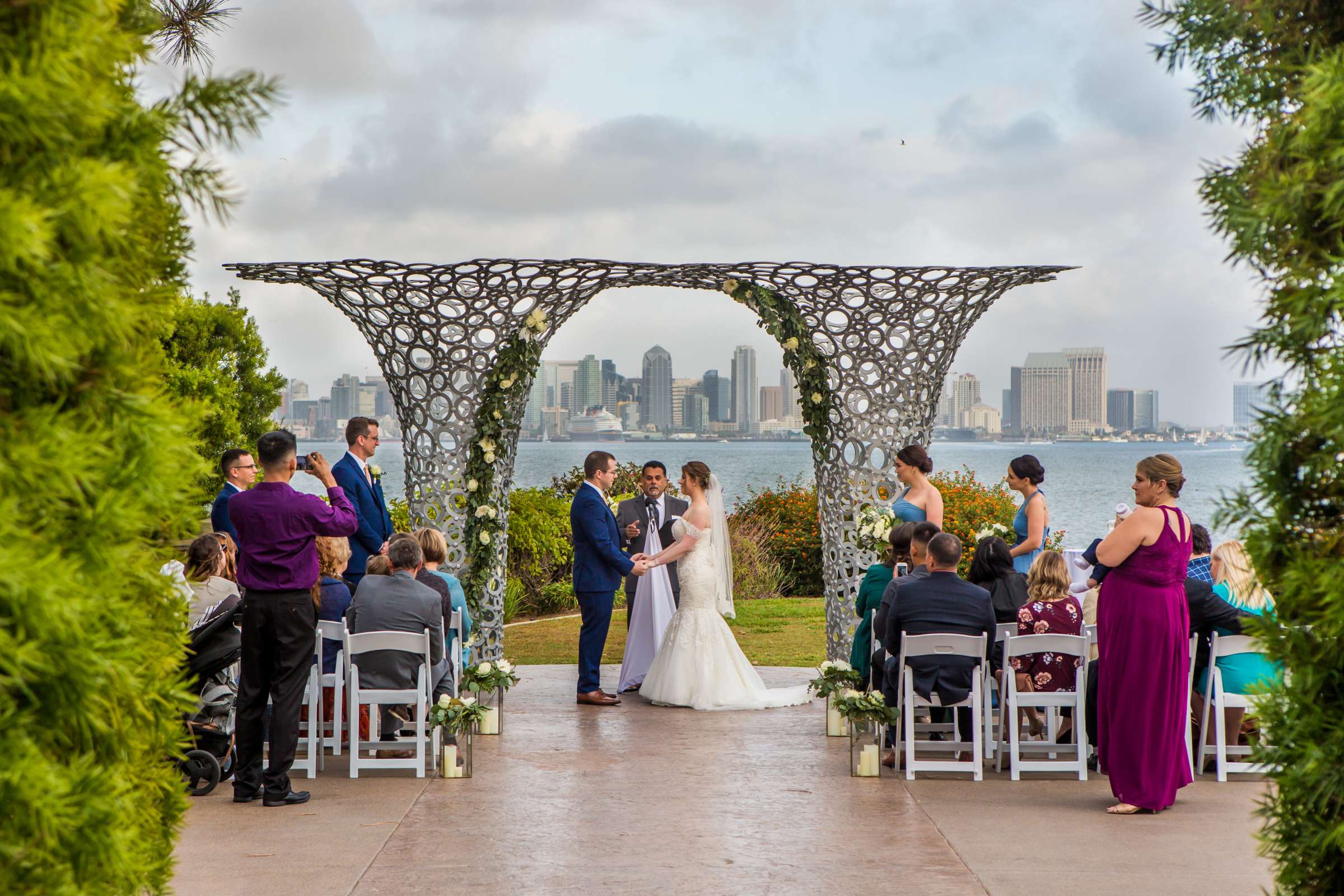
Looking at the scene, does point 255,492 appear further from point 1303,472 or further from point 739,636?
point 739,636

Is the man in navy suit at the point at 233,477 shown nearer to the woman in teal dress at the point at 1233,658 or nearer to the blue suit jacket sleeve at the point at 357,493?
the blue suit jacket sleeve at the point at 357,493

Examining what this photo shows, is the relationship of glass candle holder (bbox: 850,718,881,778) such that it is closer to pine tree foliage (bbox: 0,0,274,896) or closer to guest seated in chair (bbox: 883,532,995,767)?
guest seated in chair (bbox: 883,532,995,767)

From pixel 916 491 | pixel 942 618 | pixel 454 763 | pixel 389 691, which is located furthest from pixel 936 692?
pixel 389 691

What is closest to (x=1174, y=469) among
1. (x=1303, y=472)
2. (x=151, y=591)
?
(x=1303, y=472)

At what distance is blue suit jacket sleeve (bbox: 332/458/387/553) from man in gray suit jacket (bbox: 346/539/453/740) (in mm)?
1767

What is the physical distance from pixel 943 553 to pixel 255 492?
3553 mm

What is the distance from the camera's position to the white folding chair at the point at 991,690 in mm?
6867

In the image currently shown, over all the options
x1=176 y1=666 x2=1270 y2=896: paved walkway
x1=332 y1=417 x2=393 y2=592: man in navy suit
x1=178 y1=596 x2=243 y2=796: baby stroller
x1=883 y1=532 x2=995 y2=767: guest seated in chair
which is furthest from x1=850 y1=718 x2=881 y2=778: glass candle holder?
x1=332 y1=417 x2=393 y2=592: man in navy suit

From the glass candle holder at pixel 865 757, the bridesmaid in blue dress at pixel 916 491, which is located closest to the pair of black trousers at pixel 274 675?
the glass candle holder at pixel 865 757

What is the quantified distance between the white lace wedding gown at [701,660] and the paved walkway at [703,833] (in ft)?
4.77

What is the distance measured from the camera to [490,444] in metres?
9.66

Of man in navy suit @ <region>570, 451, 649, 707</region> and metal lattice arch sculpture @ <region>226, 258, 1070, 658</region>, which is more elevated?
metal lattice arch sculpture @ <region>226, 258, 1070, 658</region>

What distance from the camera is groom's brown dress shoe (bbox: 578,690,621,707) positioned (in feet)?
29.9

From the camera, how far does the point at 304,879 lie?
4.80 m
